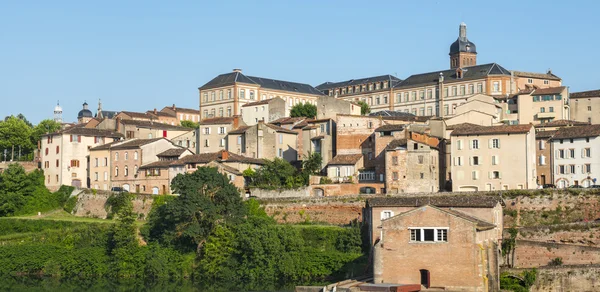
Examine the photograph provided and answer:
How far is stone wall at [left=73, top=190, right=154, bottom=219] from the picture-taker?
212 ft

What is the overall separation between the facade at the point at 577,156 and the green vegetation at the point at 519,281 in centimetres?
2053

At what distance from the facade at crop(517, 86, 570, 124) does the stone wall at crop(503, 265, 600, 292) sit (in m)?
36.7

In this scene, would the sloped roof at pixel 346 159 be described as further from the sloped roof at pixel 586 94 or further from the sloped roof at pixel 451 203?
the sloped roof at pixel 586 94

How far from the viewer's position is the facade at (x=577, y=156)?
194ft

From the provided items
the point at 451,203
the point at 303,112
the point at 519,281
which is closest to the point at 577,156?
the point at 451,203

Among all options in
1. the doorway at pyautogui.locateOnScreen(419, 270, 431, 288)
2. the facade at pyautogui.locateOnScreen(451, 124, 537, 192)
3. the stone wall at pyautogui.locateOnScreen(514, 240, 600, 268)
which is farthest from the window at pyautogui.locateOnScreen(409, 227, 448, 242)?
the facade at pyautogui.locateOnScreen(451, 124, 537, 192)

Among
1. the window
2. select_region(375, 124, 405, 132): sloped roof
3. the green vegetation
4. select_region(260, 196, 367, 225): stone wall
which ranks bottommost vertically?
the green vegetation

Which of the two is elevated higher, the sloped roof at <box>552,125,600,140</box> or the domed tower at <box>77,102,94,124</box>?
the domed tower at <box>77,102,94,124</box>

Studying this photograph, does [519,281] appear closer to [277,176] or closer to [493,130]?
[493,130]

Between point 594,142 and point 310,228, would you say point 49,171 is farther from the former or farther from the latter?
point 594,142

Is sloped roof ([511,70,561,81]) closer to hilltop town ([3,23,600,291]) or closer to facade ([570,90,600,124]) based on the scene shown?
hilltop town ([3,23,600,291])

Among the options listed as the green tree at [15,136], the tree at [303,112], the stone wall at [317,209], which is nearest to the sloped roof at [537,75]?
the tree at [303,112]

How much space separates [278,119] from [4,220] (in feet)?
92.4

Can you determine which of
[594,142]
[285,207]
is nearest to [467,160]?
[594,142]
